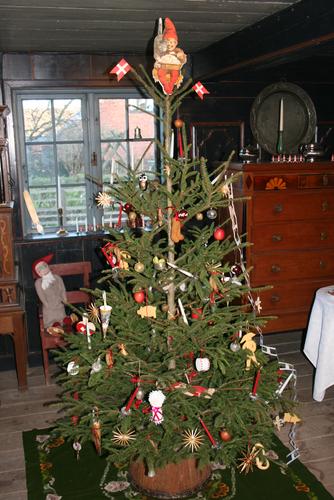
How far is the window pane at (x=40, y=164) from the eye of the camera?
5.07 metres

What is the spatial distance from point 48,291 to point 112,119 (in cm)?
177

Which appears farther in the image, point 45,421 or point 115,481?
point 45,421

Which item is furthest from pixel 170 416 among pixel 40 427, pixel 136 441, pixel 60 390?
pixel 60 390

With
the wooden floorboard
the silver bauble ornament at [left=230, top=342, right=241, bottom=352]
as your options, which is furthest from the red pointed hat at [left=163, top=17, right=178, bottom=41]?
the wooden floorboard

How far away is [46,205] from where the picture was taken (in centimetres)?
521

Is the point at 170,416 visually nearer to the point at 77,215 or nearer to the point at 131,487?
the point at 131,487

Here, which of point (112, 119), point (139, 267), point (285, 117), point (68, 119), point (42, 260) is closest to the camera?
point (139, 267)

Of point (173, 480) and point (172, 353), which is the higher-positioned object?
point (172, 353)

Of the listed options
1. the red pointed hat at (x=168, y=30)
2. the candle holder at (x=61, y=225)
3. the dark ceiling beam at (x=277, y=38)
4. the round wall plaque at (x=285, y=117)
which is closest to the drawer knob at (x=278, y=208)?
the round wall plaque at (x=285, y=117)

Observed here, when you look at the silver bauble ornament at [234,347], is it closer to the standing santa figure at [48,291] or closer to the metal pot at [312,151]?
the standing santa figure at [48,291]

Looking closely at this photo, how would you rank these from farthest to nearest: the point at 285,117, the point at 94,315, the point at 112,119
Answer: the point at 285,117 < the point at 112,119 < the point at 94,315

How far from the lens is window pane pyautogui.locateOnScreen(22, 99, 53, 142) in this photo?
16.3 feet

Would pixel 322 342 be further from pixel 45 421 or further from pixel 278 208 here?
pixel 45 421

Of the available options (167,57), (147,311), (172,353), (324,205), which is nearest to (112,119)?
(324,205)
